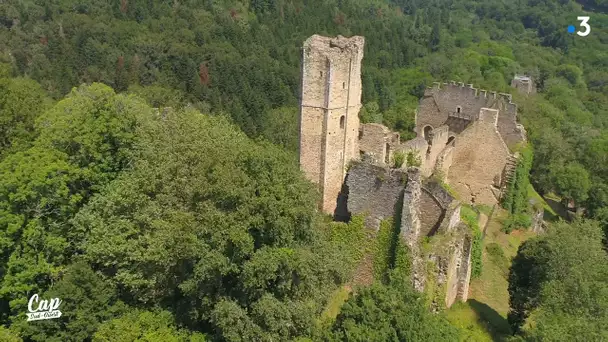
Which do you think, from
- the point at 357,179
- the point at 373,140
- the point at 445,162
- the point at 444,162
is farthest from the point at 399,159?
the point at 445,162

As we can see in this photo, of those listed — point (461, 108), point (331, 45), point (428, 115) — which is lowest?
point (428, 115)

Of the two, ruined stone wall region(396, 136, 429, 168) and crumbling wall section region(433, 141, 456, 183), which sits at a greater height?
ruined stone wall region(396, 136, 429, 168)

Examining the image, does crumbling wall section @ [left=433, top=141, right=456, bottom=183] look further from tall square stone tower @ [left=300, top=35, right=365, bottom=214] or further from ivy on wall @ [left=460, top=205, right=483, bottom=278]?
tall square stone tower @ [left=300, top=35, right=365, bottom=214]

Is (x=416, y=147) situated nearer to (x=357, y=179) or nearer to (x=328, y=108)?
(x=357, y=179)

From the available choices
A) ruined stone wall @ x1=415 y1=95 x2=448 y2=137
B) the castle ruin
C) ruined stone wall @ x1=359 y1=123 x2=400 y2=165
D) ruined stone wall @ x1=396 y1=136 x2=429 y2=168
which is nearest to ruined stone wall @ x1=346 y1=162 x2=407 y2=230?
the castle ruin

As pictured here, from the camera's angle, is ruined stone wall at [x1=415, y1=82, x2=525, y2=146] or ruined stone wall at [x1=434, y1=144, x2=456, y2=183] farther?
ruined stone wall at [x1=415, y1=82, x2=525, y2=146]

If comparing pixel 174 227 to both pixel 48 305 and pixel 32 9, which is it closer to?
pixel 48 305

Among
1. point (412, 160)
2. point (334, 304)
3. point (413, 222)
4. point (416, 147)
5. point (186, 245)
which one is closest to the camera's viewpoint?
point (186, 245)

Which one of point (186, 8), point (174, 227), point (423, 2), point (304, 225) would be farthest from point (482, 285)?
point (423, 2)

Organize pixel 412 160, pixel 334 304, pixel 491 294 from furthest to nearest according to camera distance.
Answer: pixel 412 160 < pixel 491 294 < pixel 334 304
